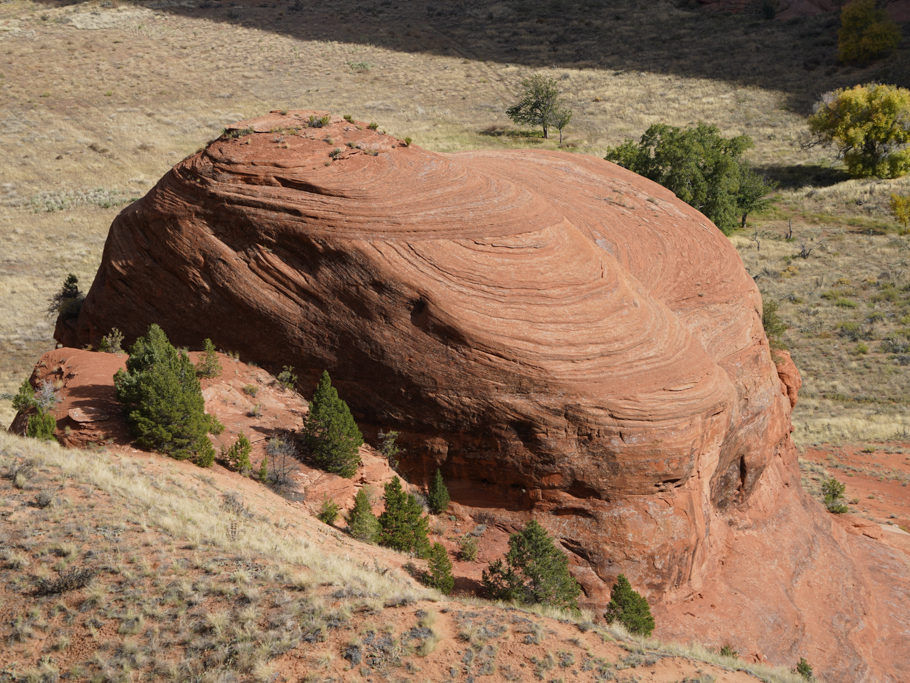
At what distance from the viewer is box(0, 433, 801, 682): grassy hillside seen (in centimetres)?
1028

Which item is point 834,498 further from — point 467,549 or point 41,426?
point 41,426

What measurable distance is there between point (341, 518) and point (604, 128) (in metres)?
55.2

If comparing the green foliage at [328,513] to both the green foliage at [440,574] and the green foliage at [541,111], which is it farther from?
the green foliage at [541,111]

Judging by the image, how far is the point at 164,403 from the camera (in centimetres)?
1470

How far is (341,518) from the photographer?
625 inches

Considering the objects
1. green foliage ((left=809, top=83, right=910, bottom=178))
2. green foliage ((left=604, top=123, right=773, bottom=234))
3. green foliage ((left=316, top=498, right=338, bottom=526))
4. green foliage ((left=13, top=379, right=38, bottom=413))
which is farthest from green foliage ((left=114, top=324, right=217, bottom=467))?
green foliage ((left=809, top=83, right=910, bottom=178))

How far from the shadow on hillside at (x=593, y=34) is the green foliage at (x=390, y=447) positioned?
214 feet

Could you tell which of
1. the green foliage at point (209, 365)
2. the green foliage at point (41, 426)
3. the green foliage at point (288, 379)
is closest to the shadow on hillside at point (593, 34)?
the green foliage at point (288, 379)

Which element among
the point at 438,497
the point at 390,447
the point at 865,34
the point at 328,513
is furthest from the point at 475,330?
the point at 865,34

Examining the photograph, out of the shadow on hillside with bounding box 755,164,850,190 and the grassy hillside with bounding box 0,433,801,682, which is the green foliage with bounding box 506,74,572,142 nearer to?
the shadow on hillside with bounding box 755,164,850,190

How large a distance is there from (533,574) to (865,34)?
76148mm

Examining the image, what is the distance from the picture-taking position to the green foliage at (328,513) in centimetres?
1550

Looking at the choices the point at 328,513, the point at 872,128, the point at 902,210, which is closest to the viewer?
the point at 328,513

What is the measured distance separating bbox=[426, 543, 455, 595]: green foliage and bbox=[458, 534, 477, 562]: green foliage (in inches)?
54.3
